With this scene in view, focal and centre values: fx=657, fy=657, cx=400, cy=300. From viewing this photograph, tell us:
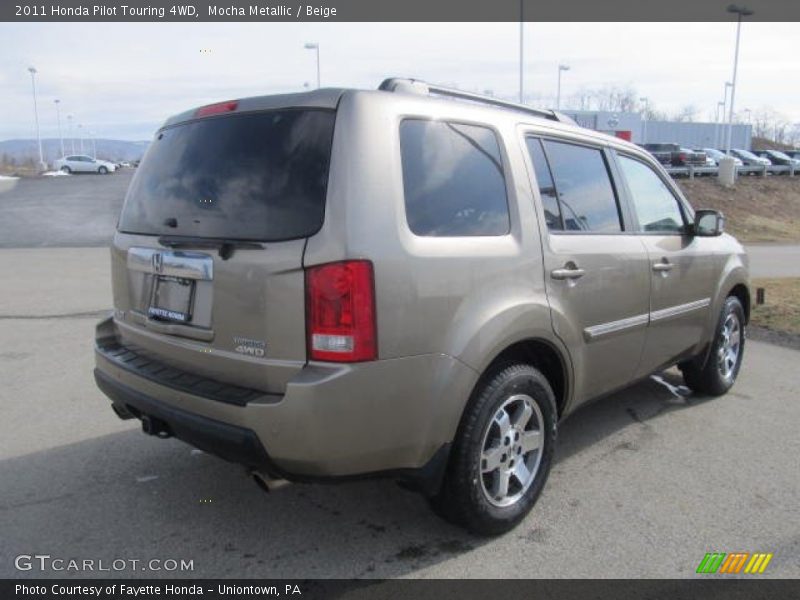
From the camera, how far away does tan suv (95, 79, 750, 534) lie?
2.49m

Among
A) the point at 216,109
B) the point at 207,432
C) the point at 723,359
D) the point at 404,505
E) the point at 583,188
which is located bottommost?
the point at 404,505

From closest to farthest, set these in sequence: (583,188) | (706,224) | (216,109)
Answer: (216,109) < (583,188) < (706,224)

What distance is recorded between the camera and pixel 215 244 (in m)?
2.73

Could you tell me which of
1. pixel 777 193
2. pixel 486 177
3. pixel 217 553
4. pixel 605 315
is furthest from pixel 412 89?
pixel 777 193

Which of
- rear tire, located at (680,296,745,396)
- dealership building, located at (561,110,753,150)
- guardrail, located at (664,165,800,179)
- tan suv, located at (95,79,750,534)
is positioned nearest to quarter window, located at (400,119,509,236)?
tan suv, located at (95,79,750,534)

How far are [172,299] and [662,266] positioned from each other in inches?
116

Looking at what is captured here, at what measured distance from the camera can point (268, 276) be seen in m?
2.55

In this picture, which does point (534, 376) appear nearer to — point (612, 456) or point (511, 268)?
point (511, 268)

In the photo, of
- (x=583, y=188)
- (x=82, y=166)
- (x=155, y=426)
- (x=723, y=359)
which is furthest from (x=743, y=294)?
(x=82, y=166)

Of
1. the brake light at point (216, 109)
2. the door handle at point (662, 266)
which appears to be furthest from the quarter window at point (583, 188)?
the brake light at point (216, 109)

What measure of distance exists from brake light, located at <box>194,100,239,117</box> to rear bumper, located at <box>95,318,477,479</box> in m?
1.23

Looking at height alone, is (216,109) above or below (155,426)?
above

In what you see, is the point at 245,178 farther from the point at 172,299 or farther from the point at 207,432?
the point at 207,432

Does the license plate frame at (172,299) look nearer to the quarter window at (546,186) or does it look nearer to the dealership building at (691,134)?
the quarter window at (546,186)
